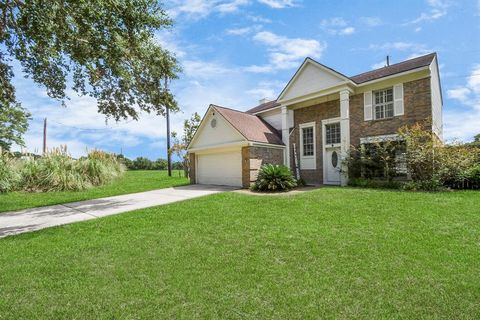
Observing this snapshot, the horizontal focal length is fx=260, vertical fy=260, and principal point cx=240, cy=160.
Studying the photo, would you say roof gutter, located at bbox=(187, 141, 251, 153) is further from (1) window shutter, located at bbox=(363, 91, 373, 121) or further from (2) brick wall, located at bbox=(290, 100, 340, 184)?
(1) window shutter, located at bbox=(363, 91, 373, 121)

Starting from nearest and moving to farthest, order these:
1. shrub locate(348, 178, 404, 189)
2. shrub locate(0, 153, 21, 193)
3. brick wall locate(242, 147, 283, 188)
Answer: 1. shrub locate(0, 153, 21, 193)
2. shrub locate(348, 178, 404, 189)
3. brick wall locate(242, 147, 283, 188)

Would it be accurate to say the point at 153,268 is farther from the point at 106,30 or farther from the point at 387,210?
the point at 106,30

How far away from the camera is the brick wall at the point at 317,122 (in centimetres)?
1428

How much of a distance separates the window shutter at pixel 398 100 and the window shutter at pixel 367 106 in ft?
3.49

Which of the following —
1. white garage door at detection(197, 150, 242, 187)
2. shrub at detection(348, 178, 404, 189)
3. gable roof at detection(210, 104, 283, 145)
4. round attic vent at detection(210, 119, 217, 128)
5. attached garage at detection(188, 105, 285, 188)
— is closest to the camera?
shrub at detection(348, 178, 404, 189)

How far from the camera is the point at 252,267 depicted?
3895 millimetres

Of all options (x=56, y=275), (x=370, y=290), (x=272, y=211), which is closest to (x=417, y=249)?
(x=370, y=290)

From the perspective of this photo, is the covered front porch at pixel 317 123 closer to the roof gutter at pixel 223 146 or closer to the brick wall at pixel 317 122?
the brick wall at pixel 317 122

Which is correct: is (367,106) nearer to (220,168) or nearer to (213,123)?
(213,123)

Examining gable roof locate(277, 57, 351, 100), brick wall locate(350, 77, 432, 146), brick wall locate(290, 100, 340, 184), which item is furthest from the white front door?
gable roof locate(277, 57, 351, 100)

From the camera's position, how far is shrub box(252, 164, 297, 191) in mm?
11625

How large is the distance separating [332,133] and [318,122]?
1.01 m

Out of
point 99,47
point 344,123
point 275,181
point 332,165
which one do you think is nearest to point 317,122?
point 344,123

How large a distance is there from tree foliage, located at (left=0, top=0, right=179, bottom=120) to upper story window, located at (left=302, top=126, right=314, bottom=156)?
8001 millimetres
